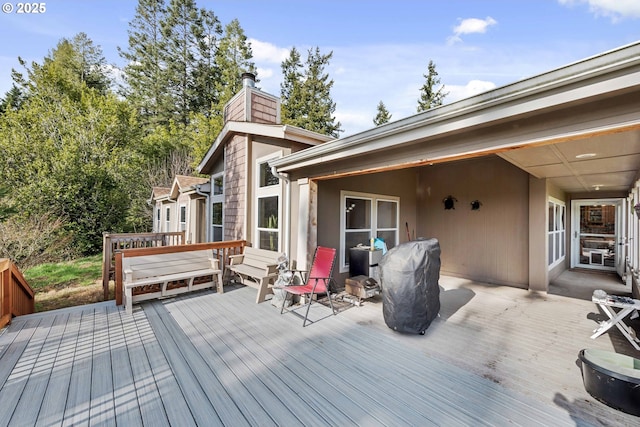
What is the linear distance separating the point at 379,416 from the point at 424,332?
5.24 ft

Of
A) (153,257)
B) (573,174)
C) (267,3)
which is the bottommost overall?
(153,257)

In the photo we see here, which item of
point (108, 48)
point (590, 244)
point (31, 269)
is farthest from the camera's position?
point (108, 48)

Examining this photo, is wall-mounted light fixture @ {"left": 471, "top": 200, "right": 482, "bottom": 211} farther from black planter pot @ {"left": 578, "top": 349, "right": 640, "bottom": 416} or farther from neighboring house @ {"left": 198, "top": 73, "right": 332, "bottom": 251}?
black planter pot @ {"left": 578, "top": 349, "right": 640, "bottom": 416}

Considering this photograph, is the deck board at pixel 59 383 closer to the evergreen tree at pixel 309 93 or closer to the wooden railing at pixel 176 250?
the wooden railing at pixel 176 250

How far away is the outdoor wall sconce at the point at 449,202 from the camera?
651cm

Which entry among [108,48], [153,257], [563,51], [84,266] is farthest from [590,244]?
[108,48]

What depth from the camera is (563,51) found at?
6.46 metres

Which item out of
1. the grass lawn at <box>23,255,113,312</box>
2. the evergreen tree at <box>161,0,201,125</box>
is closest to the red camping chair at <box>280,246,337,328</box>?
the grass lawn at <box>23,255,113,312</box>

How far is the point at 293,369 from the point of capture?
8.19 ft

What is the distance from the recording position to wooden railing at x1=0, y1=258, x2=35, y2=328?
3.40 meters

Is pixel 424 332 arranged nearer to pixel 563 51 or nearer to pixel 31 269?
pixel 563 51

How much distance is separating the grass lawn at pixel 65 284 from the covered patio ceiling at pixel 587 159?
760 cm

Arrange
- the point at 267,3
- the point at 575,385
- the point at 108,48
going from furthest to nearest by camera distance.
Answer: the point at 108,48, the point at 267,3, the point at 575,385

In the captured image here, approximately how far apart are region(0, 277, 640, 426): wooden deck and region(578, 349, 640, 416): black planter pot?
8 centimetres
